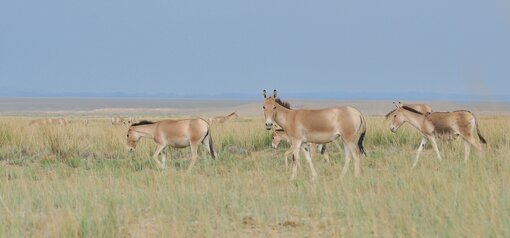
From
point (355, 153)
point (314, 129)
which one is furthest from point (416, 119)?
point (314, 129)

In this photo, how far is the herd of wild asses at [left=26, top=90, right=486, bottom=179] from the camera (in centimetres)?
1309

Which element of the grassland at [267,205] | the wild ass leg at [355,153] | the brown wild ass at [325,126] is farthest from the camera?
the brown wild ass at [325,126]

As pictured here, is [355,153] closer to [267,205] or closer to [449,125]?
[449,125]

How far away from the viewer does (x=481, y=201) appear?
8.06m

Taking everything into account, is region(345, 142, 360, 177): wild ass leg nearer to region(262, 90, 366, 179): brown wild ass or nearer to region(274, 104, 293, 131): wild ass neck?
region(262, 90, 366, 179): brown wild ass

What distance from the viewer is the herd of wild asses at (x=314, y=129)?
42.9ft

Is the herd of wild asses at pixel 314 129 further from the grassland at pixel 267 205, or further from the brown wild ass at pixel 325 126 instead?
the grassland at pixel 267 205

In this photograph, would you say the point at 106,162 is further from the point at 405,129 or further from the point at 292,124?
the point at 405,129

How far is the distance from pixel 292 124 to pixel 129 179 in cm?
333

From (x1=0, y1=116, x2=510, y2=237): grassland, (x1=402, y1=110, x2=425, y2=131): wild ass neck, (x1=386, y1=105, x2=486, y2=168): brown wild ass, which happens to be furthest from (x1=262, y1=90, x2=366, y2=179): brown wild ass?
(x1=402, y1=110, x2=425, y2=131): wild ass neck

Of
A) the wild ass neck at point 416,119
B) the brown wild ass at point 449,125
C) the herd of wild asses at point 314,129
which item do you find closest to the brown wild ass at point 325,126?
the herd of wild asses at point 314,129

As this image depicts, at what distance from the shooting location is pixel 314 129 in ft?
43.1

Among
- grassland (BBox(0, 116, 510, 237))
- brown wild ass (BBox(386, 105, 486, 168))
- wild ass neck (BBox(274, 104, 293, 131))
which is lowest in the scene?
grassland (BBox(0, 116, 510, 237))

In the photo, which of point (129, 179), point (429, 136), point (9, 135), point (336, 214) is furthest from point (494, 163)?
point (9, 135)
